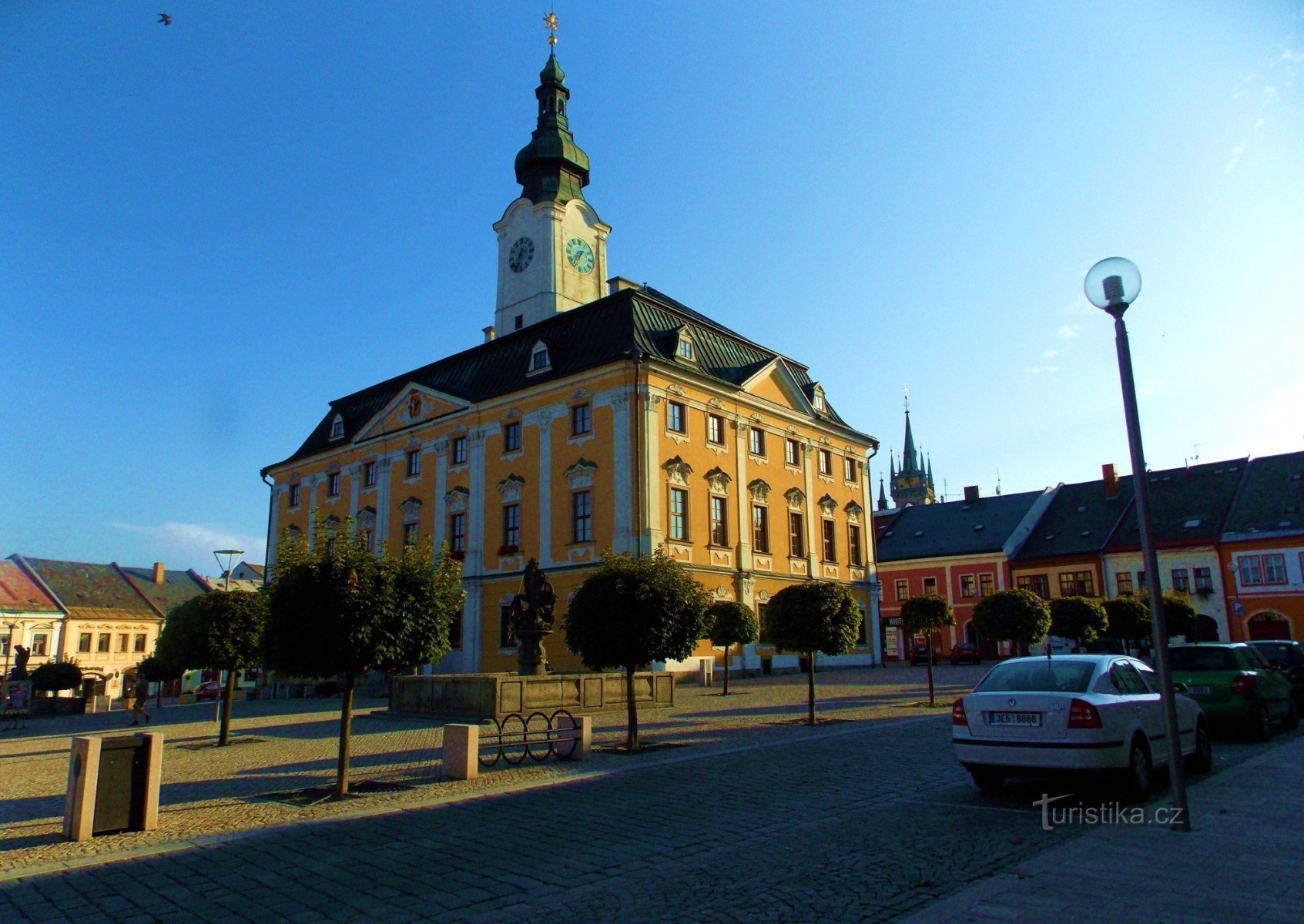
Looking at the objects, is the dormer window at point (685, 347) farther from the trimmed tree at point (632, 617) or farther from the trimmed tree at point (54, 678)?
the trimmed tree at point (54, 678)

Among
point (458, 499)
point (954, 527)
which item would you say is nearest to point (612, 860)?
point (458, 499)

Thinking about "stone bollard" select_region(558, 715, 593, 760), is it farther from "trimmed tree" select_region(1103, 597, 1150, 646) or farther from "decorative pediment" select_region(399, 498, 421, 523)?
"decorative pediment" select_region(399, 498, 421, 523)

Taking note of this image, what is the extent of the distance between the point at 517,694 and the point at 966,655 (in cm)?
3858

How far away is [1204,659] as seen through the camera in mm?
14438

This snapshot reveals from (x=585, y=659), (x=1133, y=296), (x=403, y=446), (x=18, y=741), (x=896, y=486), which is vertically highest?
(x=896, y=486)

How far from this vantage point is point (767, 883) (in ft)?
21.6

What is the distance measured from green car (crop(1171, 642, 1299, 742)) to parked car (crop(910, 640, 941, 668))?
33329 millimetres

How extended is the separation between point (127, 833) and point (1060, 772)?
30.9ft

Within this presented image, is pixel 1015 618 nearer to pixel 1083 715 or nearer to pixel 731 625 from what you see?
pixel 731 625

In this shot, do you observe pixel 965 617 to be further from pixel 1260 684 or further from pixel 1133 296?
pixel 1133 296

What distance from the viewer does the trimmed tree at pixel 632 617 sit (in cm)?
1498

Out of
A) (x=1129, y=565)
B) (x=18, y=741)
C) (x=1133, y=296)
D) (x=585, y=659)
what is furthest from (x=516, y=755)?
(x=1129, y=565)

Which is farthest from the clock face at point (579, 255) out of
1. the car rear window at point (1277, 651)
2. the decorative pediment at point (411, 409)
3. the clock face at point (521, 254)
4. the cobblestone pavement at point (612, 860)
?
the cobblestone pavement at point (612, 860)

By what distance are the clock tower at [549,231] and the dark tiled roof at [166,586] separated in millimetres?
37961
